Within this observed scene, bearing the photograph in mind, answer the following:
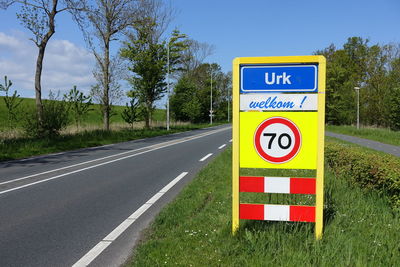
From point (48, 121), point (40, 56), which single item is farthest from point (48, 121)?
point (40, 56)

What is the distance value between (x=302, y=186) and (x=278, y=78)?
4.34ft

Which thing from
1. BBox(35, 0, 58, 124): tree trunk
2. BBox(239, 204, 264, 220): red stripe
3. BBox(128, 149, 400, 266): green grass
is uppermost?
BBox(35, 0, 58, 124): tree trunk

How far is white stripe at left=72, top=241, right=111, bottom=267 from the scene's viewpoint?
11.2ft

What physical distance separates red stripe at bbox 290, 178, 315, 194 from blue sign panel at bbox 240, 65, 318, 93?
3.55 ft

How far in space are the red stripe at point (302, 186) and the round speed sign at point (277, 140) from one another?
11.2 inches

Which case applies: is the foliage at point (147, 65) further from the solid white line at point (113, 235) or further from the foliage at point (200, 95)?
the solid white line at point (113, 235)

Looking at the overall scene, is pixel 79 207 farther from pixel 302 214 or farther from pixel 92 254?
pixel 302 214

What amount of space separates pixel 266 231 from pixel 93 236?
7.52ft

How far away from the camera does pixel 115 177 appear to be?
8.29 meters

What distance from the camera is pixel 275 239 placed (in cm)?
354

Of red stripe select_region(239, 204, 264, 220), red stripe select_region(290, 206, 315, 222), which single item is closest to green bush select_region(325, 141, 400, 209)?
red stripe select_region(290, 206, 315, 222)

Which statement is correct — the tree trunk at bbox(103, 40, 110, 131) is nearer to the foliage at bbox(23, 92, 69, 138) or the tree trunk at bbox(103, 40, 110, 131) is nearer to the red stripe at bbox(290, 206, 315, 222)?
the foliage at bbox(23, 92, 69, 138)

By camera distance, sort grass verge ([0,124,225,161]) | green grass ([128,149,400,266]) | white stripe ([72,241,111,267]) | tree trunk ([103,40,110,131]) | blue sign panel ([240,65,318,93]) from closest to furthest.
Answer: green grass ([128,149,400,266]) → white stripe ([72,241,111,267]) → blue sign panel ([240,65,318,93]) → grass verge ([0,124,225,161]) → tree trunk ([103,40,110,131])

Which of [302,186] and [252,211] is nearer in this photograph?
[302,186]
